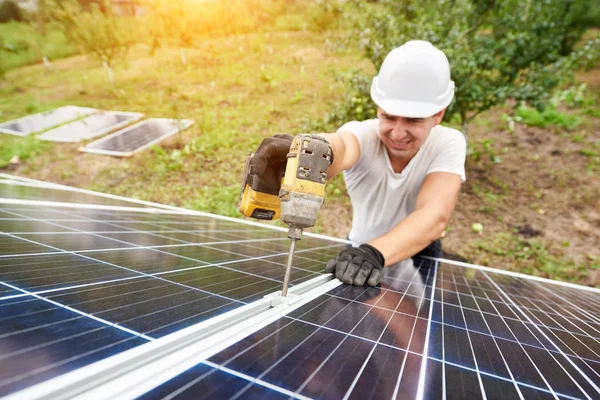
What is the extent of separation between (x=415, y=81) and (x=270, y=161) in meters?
1.45

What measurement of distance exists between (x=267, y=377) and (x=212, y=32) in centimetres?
1986

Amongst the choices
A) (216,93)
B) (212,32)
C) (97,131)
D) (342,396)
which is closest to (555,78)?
(342,396)

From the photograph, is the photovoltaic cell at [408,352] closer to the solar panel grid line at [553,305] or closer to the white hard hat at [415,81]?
the solar panel grid line at [553,305]

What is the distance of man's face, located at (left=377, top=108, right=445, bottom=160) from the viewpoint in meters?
2.71

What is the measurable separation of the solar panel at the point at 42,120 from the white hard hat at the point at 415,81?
13981 mm

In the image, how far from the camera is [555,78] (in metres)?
7.44

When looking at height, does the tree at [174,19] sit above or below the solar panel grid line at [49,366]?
above

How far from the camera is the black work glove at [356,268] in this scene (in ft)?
6.36

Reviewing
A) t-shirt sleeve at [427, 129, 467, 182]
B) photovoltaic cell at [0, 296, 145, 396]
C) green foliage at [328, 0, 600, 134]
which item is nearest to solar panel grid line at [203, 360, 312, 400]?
photovoltaic cell at [0, 296, 145, 396]

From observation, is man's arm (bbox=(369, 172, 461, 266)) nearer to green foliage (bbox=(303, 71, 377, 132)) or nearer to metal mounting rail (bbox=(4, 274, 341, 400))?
metal mounting rail (bbox=(4, 274, 341, 400))

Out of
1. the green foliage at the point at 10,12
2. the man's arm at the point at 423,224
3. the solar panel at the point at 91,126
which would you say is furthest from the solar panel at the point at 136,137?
the green foliage at the point at 10,12

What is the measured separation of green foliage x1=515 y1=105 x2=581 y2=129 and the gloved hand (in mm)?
11344

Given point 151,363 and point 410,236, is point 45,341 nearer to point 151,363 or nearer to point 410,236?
point 151,363

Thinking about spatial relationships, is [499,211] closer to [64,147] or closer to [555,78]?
[555,78]
